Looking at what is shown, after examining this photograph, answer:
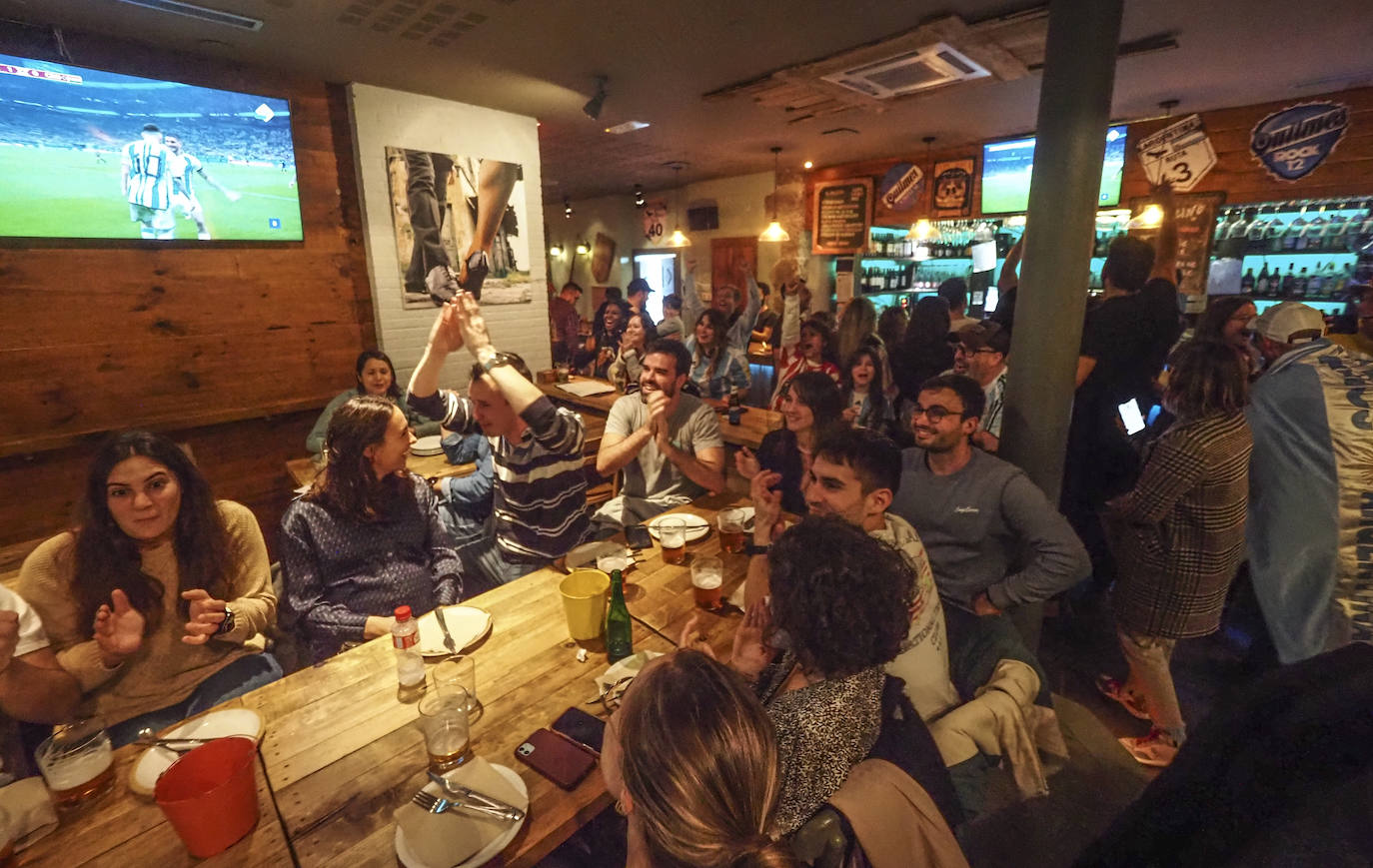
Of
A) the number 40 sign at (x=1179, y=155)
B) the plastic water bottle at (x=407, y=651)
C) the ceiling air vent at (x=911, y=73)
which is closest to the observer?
the plastic water bottle at (x=407, y=651)

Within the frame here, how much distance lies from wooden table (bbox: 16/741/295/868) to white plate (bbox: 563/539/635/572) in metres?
1.08

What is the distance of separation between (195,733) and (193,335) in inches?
135

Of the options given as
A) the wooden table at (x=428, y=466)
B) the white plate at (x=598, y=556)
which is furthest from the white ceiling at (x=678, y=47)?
the white plate at (x=598, y=556)

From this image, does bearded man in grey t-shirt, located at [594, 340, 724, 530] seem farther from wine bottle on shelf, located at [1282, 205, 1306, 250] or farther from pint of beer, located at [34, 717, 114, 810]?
wine bottle on shelf, located at [1282, 205, 1306, 250]

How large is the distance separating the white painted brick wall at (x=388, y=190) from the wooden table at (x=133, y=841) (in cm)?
380

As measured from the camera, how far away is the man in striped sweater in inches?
90.7

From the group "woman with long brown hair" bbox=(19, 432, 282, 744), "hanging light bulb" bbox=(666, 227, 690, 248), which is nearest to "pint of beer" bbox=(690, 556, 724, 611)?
"woman with long brown hair" bbox=(19, 432, 282, 744)

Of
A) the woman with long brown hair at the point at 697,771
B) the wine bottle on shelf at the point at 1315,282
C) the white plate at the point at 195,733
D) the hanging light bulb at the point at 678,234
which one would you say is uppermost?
the hanging light bulb at the point at 678,234

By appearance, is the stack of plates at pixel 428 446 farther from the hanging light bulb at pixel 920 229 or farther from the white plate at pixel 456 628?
the hanging light bulb at pixel 920 229

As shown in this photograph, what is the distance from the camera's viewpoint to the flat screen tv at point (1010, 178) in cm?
593

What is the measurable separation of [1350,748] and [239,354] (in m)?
5.11

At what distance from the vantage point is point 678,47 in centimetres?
365

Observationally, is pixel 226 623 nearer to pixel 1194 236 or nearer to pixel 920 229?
pixel 920 229

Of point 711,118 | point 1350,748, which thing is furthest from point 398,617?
point 711,118
